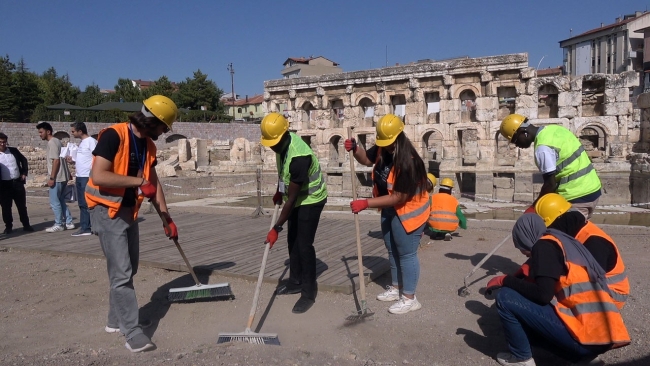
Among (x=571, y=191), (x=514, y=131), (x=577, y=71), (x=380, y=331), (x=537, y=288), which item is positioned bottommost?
(x=380, y=331)

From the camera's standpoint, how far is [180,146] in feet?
69.9

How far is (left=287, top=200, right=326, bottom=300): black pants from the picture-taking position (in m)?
4.27

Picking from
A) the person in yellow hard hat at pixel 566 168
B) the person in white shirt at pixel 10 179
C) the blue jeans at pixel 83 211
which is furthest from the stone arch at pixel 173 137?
the person in yellow hard hat at pixel 566 168

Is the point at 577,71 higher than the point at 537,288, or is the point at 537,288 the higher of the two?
the point at 577,71

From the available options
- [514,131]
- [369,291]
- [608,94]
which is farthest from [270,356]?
[608,94]

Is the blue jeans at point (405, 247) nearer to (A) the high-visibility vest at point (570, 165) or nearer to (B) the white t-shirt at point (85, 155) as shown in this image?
(A) the high-visibility vest at point (570, 165)

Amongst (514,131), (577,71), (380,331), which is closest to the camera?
(380,331)

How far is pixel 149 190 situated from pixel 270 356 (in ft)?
4.95

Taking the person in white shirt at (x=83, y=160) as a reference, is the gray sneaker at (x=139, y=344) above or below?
below

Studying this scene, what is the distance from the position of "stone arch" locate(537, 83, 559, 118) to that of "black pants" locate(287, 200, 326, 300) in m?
17.6

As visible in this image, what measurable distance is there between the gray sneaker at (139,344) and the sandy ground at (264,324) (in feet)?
0.20

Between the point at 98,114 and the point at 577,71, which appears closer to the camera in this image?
the point at 98,114

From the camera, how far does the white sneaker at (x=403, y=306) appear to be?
4145mm

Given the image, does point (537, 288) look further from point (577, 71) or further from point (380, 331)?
point (577, 71)
